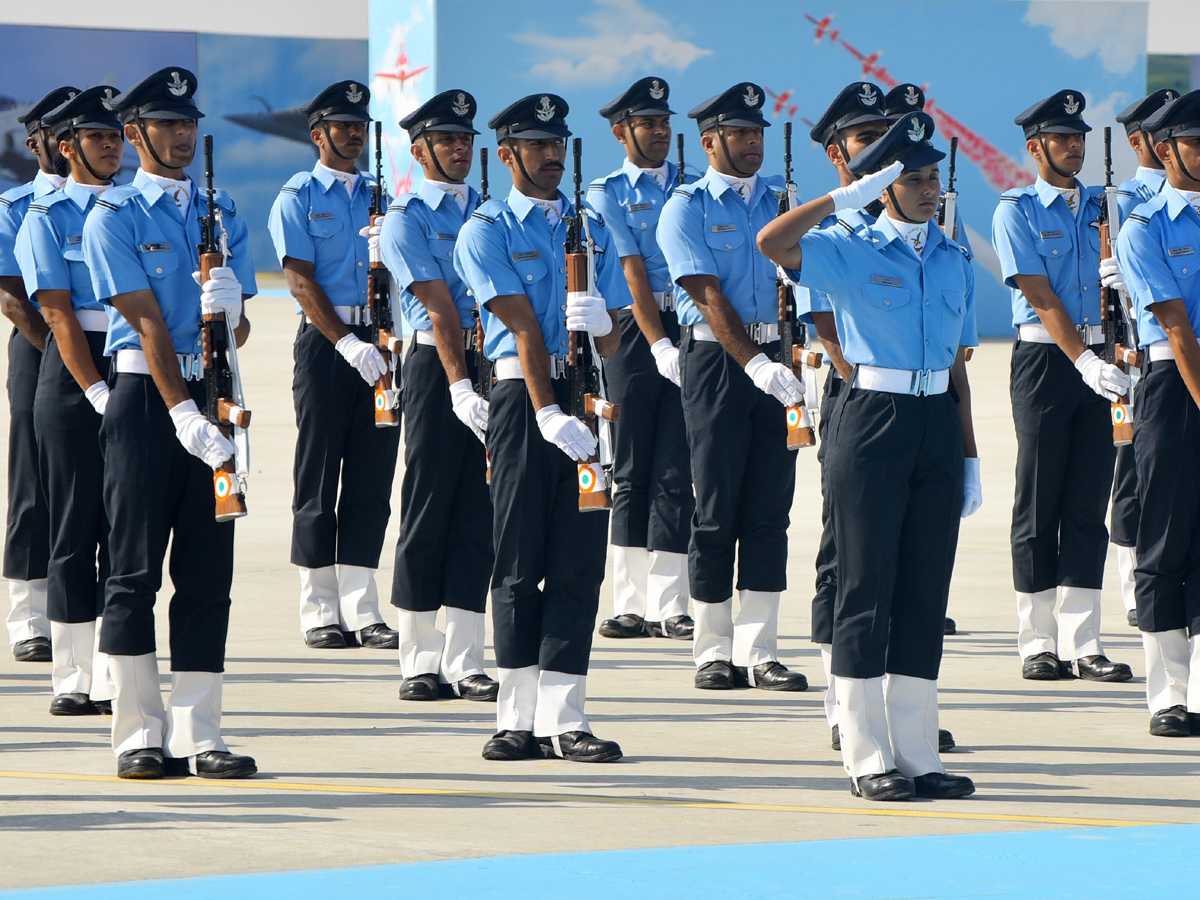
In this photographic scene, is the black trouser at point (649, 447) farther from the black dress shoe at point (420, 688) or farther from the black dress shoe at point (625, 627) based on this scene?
Result: the black dress shoe at point (420, 688)

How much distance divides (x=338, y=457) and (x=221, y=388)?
9.51 ft

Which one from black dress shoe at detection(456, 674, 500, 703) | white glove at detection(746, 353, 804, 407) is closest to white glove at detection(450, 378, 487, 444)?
black dress shoe at detection(456, 674, 500, 703)

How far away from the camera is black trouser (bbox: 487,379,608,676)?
700cm

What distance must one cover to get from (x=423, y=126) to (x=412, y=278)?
2.26ft

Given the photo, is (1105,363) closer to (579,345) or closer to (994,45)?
(579,345)

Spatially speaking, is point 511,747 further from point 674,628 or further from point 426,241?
point 674,628

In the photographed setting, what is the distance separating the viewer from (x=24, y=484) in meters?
9.02

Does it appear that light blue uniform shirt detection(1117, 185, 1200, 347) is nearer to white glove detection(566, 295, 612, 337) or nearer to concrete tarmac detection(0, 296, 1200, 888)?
concrete tarmac detection(0, 296, 1200, 888)

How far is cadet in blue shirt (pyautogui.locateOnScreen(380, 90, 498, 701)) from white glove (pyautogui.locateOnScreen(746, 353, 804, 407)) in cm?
122

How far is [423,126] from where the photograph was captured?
835cm

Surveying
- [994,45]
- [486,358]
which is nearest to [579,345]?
[486,358]

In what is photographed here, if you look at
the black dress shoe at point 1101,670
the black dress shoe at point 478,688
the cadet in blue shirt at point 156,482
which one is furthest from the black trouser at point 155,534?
the black dress shoe at point 1101,670

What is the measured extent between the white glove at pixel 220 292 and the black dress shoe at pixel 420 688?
2.22 metres

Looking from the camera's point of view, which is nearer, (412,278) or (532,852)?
(532,852)
